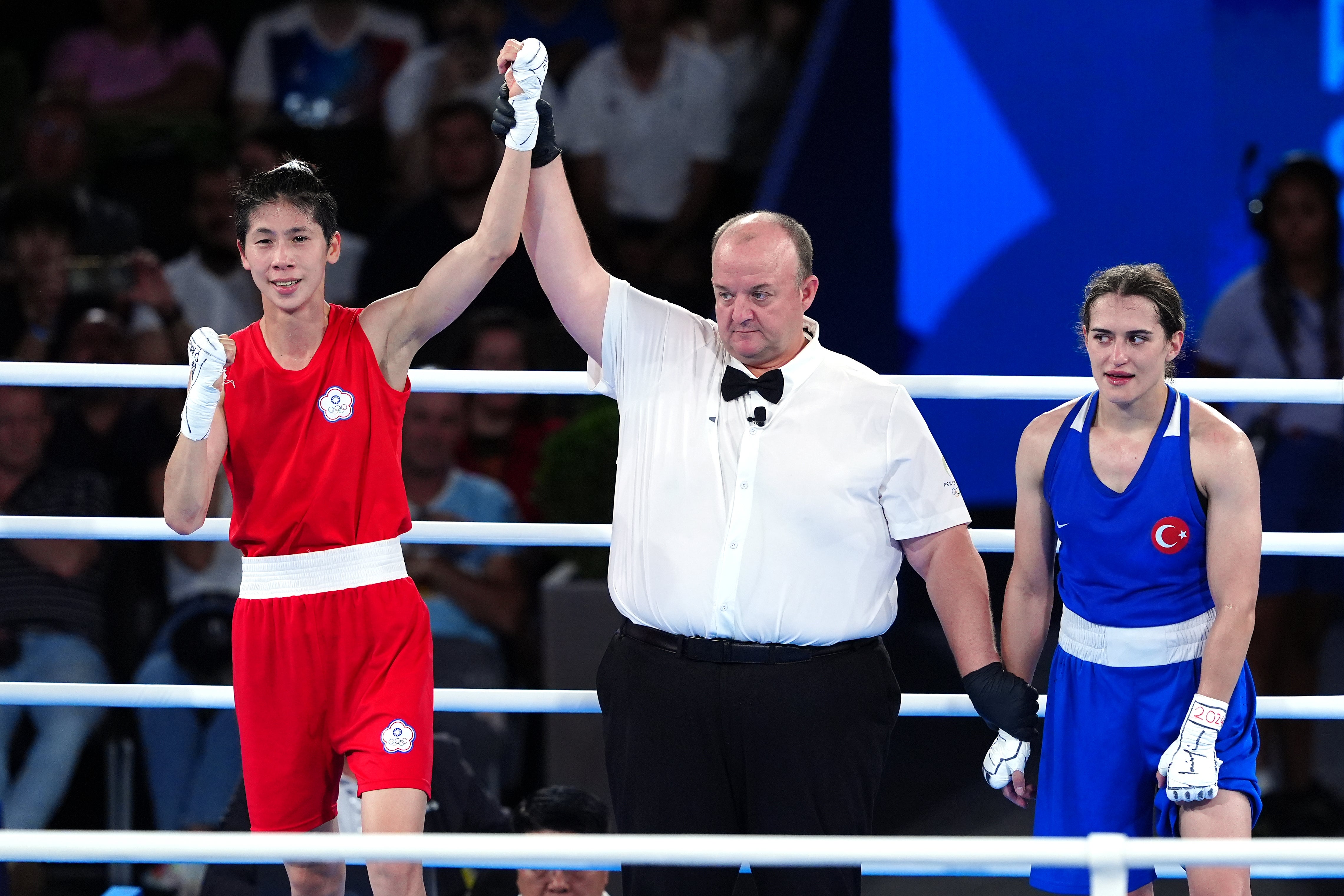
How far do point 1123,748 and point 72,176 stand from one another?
4.50m

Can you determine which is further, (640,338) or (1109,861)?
(640,338)

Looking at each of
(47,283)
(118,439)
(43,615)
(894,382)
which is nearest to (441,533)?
(894,382)

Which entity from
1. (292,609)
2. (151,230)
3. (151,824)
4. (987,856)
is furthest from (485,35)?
(987,856)

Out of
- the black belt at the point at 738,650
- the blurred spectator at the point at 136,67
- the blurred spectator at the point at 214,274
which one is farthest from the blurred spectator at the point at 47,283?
the black belt at the point at 738,650

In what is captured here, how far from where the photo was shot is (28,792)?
3891mm

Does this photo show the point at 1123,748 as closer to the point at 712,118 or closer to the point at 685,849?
the point at 685,849

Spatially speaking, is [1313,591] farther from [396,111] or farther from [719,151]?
[396,111]

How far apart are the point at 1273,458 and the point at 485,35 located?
3.20 metres

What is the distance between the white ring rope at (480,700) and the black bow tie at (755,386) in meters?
0.52

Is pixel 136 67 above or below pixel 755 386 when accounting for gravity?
above

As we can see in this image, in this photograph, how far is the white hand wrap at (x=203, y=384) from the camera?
6.77 ft

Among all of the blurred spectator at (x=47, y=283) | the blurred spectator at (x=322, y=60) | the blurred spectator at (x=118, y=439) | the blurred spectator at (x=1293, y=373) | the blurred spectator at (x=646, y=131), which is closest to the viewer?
the blurred spectator at (x=118, y=439)

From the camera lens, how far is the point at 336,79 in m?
5.83

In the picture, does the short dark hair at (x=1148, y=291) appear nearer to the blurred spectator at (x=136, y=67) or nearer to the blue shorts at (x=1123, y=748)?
the blue shorts at (x=1123, y=748)
